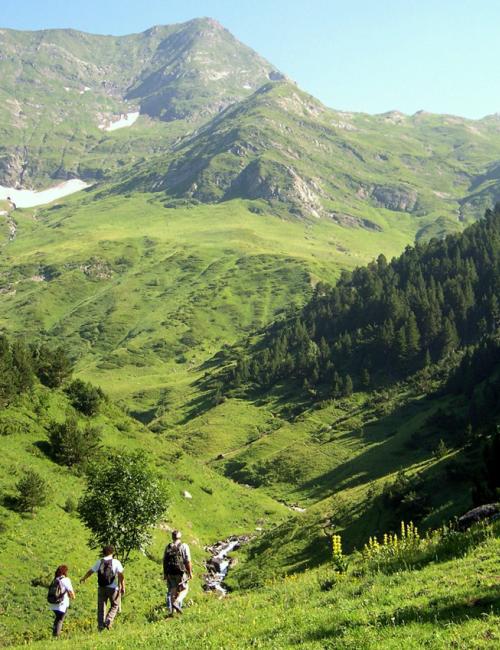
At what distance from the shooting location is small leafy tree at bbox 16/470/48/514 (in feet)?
165

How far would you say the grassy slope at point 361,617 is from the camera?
12875 millimetres

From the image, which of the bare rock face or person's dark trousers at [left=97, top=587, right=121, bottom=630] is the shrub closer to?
person's dark trousers at [left=97, top=587, right=121, bottom=630]

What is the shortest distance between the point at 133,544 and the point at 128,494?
148 inches

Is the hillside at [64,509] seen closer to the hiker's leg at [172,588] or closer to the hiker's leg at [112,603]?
the hiker's leg at [112,603]

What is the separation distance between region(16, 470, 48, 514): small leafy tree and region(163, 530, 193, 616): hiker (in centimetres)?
3142

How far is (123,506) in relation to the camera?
4091cm

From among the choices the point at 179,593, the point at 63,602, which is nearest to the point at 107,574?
the point at 63,602

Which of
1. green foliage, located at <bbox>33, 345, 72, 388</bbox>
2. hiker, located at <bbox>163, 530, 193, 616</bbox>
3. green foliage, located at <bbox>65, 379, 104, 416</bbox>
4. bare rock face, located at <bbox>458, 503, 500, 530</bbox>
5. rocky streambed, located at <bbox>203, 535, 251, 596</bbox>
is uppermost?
green foliage, located at <bbox>33, 345, 72, 388</bbox>

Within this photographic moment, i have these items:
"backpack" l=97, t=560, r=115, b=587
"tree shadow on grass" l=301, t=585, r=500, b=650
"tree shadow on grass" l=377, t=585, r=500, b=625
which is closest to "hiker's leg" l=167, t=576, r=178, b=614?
"backpack" l=97, t=560, r=115, b=587

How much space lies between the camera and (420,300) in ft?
573

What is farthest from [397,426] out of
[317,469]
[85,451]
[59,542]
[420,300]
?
[59,542]

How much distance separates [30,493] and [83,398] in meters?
29.5

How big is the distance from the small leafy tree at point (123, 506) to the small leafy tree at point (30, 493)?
434 inches

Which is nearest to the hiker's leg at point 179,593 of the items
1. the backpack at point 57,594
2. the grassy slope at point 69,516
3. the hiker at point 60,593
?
the hiker at point 60,593
